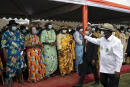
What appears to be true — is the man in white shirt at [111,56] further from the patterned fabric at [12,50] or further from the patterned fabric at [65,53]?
the patterned fabric at [12,50]

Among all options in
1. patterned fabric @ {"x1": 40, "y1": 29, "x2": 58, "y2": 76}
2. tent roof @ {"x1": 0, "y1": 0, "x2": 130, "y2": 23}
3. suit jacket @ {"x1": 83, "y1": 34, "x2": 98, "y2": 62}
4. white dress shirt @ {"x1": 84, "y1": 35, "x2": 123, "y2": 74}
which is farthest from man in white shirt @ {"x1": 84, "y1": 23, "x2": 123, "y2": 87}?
patterned fabric @ {"x1": 40, "y1": 29, "x2": 58, "y2": 76}

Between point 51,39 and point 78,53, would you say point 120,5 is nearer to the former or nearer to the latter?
Answer: point 78,53

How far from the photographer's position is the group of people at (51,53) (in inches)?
104

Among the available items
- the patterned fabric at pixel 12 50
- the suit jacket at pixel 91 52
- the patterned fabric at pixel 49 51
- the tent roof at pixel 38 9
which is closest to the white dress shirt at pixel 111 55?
the suit jacket at pixel 91 52

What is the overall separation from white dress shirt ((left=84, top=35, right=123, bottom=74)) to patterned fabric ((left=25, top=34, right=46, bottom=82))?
7.10ft

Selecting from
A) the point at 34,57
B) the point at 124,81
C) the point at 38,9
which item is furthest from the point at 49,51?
the point at 124,81

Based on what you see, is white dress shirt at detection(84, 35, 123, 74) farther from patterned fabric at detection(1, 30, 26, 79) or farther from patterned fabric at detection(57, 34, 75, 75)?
patterned fabric at detection(1, 30, 26, 79)

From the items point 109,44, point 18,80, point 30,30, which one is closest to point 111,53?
point 109,44

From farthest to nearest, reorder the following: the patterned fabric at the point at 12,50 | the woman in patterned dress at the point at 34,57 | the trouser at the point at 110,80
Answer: the woman in patterned dress at the point at 34,57 → the patterned fabric at the point at 12,50 → the trouser at the point at 110,80

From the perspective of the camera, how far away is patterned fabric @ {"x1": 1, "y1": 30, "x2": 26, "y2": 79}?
3.57 meters

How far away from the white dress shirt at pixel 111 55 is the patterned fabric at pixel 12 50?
2291 mm

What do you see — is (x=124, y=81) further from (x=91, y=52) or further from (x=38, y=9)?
(x=38, y=9)

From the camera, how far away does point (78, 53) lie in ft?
16.7

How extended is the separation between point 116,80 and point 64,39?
256 centimetres
